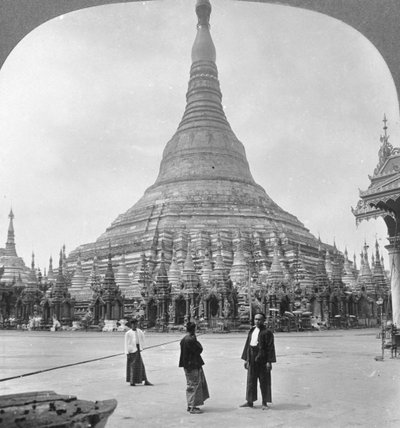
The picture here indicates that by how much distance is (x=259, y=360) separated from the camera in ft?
25.5

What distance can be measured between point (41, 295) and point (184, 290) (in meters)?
13.1

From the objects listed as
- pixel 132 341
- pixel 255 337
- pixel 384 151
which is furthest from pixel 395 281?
pixel 255 337

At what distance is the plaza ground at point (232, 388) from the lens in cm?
663

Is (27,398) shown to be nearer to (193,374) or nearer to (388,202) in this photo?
(193,374)

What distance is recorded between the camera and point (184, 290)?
35.6 meters

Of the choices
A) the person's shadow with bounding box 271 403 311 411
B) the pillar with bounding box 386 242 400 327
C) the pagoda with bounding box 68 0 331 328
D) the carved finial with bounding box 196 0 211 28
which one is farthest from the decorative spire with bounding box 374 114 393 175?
the carved finial with bounding box 196 0 211 28

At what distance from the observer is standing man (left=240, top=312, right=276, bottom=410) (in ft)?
24.7

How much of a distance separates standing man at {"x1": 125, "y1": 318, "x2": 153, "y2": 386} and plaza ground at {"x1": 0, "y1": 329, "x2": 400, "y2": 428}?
0.83 ft

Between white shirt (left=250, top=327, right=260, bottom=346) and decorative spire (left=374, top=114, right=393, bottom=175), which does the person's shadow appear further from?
decorative spire (left=374, top=114, right=393, bottom=175)

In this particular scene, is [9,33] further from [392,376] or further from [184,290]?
[184,290]

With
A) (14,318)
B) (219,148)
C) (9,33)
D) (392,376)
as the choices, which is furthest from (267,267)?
(9,33)

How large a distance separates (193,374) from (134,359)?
8.52 ft

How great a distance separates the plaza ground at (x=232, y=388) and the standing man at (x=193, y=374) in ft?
0.54

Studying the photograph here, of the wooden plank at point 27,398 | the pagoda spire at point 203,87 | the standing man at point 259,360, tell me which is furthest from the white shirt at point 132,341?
the pagoda spire at point 203,87
